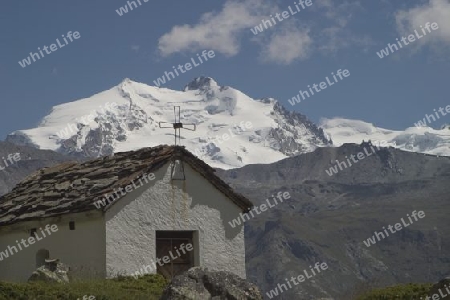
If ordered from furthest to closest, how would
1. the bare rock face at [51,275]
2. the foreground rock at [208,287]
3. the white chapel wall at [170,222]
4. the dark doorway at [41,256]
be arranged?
the dark doorway at [41,256]
the white chapel wall at [170,222]
the bare rock face at [51,275]
the foreground rock at [208,287]

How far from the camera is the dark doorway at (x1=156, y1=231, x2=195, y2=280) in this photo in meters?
32.5

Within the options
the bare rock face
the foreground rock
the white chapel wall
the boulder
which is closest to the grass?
the bare rock face

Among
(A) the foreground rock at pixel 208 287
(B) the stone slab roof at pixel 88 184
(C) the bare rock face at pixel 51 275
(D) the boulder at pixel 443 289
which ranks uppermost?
(B) the stone slab roof at pixel 88 184

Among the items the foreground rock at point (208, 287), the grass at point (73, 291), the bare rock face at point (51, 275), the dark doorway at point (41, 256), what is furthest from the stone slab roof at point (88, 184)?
the foreground rock at point (208, 287)

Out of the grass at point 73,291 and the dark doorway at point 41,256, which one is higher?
the dark doorway at point 41,256

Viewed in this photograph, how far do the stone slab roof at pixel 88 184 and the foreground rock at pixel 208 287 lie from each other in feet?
31.4

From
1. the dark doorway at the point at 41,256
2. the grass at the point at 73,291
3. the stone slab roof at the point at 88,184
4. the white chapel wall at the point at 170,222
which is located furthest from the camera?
the dark doorway at the point at 41,256

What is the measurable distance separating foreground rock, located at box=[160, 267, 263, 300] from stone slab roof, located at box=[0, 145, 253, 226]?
9.57 meters

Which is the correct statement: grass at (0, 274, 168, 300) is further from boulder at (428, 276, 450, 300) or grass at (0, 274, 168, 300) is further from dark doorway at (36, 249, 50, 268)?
dark doorway at (36, 249, 50, 268)

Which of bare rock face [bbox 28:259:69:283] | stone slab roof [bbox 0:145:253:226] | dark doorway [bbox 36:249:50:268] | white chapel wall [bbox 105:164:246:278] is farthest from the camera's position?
dark doorway [bbox 36:249:50:268]

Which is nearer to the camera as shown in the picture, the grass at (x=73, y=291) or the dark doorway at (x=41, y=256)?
the grass at (x=73, y=291)

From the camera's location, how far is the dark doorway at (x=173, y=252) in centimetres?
3253

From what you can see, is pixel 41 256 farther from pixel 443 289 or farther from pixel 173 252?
pixel 443 289

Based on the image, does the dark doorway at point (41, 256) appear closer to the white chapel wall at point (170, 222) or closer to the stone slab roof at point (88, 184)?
the stone slab roof at point (88, 184)
